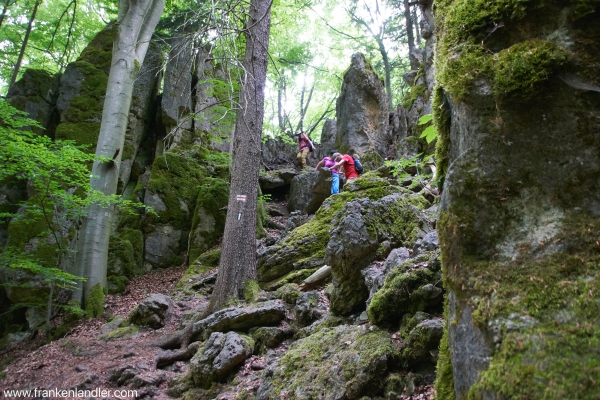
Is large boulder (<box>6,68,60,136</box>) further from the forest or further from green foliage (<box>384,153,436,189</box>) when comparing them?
green foliage (<box>384,153,436,189</box>)

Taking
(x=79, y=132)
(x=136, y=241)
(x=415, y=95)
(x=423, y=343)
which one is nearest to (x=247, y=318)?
(x=423, y=343)

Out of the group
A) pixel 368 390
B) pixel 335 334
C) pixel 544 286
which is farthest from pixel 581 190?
pixel 335 334

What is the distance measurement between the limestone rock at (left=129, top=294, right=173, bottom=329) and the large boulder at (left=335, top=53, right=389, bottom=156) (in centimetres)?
1175

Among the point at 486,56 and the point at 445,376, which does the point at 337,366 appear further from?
the point at 486,56

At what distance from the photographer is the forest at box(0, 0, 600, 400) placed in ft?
5.22

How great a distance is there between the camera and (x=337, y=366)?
3.06m

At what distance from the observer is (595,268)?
4.73 ft

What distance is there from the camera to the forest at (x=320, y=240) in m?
1.59

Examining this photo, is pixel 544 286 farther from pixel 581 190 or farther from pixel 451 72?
pixel 451 72

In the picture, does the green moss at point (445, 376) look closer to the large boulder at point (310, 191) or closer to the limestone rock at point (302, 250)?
the limestone rock at point (302, 250)

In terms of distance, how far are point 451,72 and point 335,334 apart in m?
2.81

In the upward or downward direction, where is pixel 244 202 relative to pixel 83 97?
downward

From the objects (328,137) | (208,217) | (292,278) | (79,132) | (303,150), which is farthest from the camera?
(328,137)

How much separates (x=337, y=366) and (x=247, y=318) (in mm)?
2359
